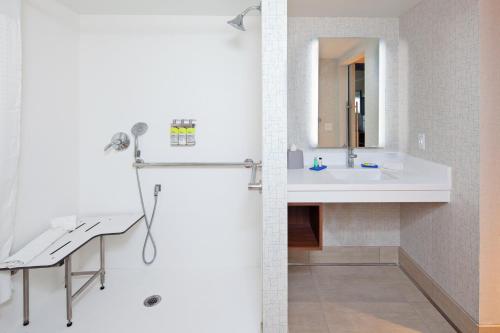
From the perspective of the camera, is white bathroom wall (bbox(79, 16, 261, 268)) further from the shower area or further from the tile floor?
the tile floor

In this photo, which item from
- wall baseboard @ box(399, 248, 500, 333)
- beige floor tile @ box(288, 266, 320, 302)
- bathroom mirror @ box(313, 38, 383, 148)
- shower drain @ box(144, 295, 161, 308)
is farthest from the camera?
bathroom mirror @ box(313, 38, 383, 148)

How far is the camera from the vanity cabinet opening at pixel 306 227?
2211 mm

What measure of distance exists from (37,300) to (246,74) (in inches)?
86.1

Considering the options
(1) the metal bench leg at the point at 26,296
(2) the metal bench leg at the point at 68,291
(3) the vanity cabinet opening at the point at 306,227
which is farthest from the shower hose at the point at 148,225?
(3) the vanity cabinet opening at the point at 306,227

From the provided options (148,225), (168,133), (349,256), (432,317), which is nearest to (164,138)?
(168,133)

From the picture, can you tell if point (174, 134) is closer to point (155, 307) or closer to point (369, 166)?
point (155, 307)

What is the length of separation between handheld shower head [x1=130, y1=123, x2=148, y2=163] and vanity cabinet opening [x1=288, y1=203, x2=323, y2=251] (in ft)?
4.20

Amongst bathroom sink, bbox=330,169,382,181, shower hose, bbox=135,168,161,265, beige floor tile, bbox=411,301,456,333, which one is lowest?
beige floor tile, bbox=411,301,456,333

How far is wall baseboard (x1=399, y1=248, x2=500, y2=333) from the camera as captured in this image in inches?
70.2

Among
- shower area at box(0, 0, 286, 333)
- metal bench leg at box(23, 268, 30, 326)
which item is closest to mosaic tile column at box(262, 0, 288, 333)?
shower area at box(0, 0, 286, 333)

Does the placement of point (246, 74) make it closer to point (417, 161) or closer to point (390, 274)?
point (417, 161)

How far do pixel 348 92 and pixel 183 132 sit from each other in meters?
1.41

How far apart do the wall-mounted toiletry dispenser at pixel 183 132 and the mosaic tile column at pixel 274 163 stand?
107cm

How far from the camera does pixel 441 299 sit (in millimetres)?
2113
